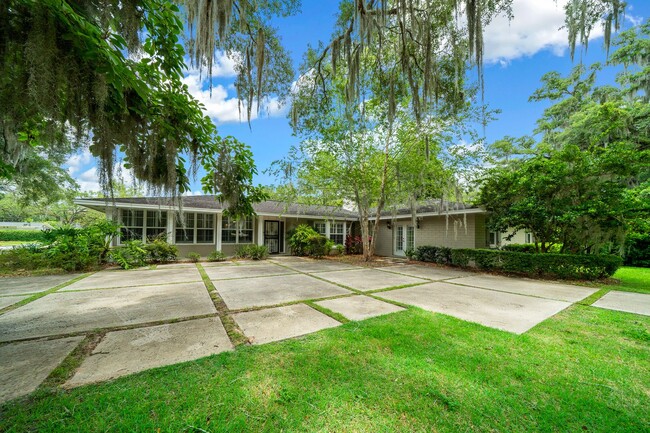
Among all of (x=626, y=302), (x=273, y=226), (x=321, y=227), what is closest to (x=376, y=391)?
(x=626, y=302)

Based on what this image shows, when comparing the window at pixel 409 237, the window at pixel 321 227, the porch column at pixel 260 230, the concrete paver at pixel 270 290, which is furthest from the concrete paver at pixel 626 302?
the porch column at pixel 260 230

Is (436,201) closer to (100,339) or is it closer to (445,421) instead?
(445,421)

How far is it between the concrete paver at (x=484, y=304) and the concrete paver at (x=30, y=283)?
7342 millimetres

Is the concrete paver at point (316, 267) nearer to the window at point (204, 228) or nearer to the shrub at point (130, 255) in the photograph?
the window at point (204, 228)

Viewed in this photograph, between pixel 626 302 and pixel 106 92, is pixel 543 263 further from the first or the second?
pixel 106 92

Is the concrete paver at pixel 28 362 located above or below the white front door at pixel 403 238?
below

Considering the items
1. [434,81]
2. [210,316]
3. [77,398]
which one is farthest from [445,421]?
[434,81]

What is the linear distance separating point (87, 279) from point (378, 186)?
9.66 meters

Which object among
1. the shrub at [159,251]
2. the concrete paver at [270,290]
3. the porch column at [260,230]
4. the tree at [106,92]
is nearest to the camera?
the tree at [106,92]

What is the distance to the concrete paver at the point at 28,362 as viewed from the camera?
2029 millimetres

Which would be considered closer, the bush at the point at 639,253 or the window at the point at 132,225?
the window at the point at 132,225

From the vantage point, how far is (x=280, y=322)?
139 inches

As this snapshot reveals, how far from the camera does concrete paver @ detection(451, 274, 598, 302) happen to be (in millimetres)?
5473

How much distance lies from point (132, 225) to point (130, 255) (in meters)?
2.27
